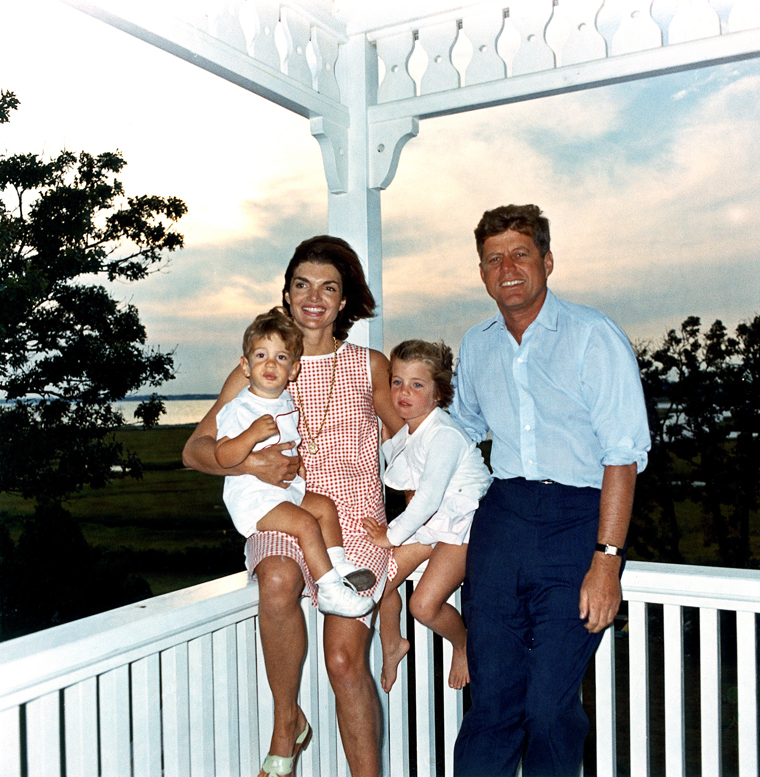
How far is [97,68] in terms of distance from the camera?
5.67 meters

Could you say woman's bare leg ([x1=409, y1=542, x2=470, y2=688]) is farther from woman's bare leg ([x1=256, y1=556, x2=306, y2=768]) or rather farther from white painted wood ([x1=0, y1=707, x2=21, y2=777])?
white painted wood ([x1=0, y1=707, x2=21, y2=777])

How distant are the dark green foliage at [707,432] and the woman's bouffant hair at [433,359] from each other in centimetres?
599

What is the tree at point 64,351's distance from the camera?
592 cm

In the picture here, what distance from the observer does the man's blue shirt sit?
1.96 meters

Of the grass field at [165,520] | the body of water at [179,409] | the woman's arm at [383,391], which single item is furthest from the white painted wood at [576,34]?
the grass field at [165,520]

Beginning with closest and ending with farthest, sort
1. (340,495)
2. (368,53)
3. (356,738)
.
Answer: (356,738) → (340,495) → (368,53)

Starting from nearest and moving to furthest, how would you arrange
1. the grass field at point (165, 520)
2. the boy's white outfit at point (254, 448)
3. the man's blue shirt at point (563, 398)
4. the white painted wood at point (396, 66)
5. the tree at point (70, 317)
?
the man's blue shirt at point (563, 398) → the boy's white outfit at point (254, 448) → the white painted wood at point (396, 66) → the tree at point (70, 317) → the grass field at point (165, 520)

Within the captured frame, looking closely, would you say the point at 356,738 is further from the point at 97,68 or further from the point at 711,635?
the point at 97,68

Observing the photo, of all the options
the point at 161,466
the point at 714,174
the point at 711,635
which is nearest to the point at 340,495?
the point at 711,635

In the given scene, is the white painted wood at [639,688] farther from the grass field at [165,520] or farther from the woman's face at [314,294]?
the grass field at [165,520]

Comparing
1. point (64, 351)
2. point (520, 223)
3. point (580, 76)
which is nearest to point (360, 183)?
point (580, 76)

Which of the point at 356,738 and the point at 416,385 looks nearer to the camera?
the point at 356,738

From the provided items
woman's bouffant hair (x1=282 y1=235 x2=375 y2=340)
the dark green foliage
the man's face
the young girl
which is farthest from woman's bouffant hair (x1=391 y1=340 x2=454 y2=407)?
the dark green foliage

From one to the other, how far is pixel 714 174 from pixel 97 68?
17.9 feet
